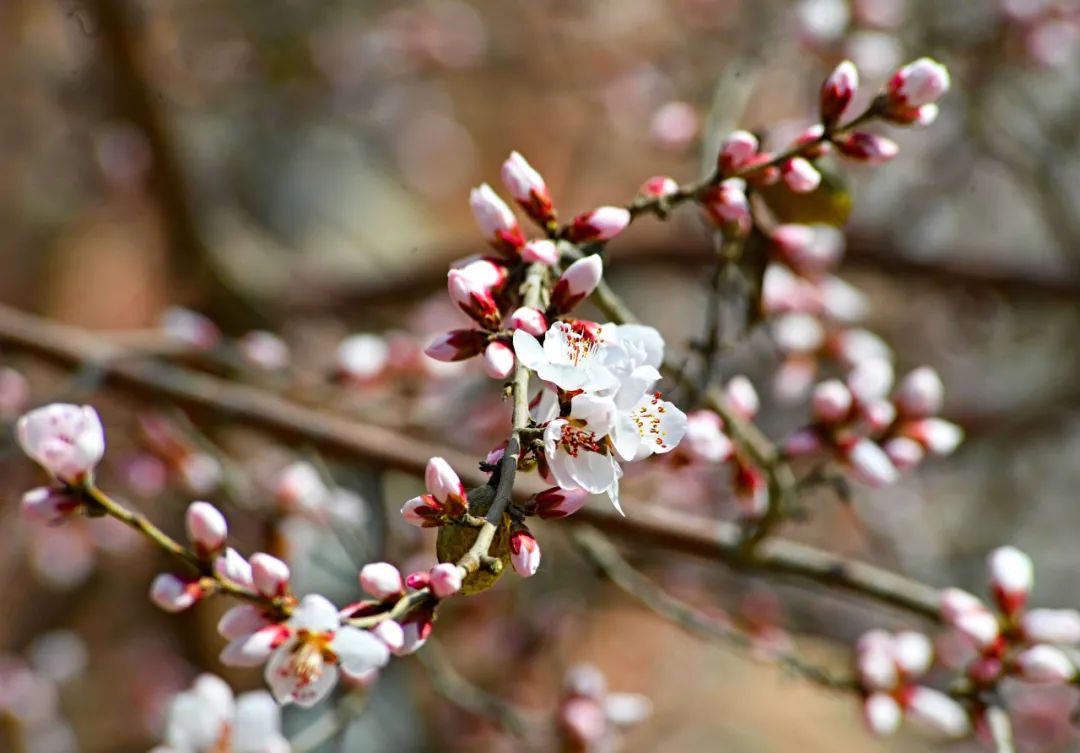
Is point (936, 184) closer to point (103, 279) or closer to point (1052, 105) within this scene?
point (1052, 105)

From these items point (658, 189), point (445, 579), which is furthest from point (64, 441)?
point (658, 189)

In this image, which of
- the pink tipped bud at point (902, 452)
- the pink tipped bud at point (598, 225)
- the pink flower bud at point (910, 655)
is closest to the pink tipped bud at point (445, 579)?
the pink tipped bud at point (598, 225)

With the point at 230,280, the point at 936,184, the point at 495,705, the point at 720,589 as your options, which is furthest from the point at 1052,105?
the point at 495,705

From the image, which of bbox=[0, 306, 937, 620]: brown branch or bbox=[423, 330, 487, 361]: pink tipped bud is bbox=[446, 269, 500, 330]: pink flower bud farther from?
bbox=[0, 306, 937, 620]: brown branch

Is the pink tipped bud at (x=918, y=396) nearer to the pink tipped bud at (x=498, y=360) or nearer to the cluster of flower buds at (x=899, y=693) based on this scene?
the cluster of flower buds at (x=899, y=693)

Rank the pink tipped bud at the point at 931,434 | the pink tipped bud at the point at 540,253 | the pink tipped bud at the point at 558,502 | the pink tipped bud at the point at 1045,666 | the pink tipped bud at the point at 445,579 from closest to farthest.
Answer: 1. the pink tipped bud at the point at 445,579
2. the pink tipped bud at the point at 558,502
3. the pink tipped bud at the point at 540,253
4. the pink tipped bud at the point at 1045,666
5. the pink tipped bud at the point at 931,434

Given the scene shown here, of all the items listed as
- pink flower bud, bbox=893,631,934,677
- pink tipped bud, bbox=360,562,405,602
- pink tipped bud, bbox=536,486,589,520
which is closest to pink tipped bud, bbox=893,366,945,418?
pink flower bud, bbox=893,631,934,677
